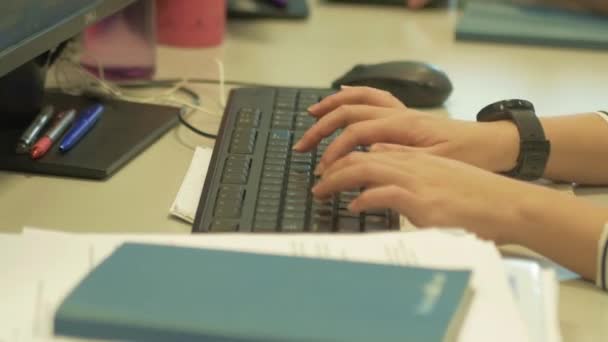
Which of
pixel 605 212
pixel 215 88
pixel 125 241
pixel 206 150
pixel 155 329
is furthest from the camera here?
pixel 215 88

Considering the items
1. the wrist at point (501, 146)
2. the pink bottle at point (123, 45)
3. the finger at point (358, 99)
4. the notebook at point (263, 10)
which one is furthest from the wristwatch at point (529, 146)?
the notebook at point (263, 10)

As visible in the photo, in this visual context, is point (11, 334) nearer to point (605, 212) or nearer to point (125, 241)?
point (125, 241)

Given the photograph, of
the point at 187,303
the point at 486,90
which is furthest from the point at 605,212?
the point at 486,90

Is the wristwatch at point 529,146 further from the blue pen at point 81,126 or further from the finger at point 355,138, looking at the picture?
the blue pen at point 81,126

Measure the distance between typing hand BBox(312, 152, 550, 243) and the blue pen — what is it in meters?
0.30

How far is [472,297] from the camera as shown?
57cm

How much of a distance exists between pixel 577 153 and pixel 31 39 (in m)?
0.54

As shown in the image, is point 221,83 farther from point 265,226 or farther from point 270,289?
point 270,289

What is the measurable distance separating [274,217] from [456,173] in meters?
0.15

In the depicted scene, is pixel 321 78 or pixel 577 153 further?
pixel 321 78

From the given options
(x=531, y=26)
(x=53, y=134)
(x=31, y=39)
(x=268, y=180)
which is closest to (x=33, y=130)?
(x=53, y=134)

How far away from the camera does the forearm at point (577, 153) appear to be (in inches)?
35.5

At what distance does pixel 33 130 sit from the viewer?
0.92 m

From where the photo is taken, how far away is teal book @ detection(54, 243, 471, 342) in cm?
51
